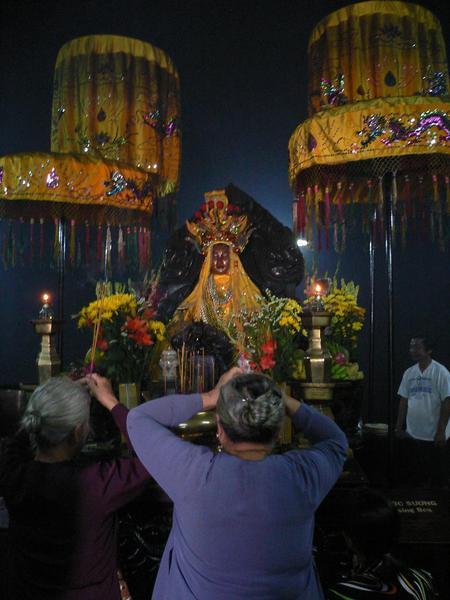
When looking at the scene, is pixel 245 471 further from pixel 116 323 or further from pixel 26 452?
pixel 116 323

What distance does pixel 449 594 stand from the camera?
1924 millimetres

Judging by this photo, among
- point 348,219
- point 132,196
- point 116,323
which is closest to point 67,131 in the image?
point 132,196

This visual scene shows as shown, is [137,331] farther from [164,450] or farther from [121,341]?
[164,450]

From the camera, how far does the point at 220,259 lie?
4090 mm

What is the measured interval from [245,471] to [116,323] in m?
1.67

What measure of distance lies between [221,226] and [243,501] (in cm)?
328

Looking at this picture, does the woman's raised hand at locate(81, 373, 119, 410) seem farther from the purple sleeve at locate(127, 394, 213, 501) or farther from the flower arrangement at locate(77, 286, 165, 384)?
the flower arrangement at locate(77, 286, 165, 384)

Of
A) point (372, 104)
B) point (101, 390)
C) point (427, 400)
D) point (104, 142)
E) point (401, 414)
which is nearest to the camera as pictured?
point (101, 390)

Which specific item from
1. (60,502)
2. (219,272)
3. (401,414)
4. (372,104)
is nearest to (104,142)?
(219,272)

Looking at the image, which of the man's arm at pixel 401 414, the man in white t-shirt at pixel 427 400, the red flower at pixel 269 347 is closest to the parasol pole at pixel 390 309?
the red flower at pixel 269 347

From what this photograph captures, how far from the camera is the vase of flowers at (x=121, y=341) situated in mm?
2486

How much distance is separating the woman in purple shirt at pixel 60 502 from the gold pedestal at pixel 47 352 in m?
1.40

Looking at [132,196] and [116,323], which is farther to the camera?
[132,196]

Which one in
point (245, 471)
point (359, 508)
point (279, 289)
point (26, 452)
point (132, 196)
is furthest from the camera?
point (279, 289)
